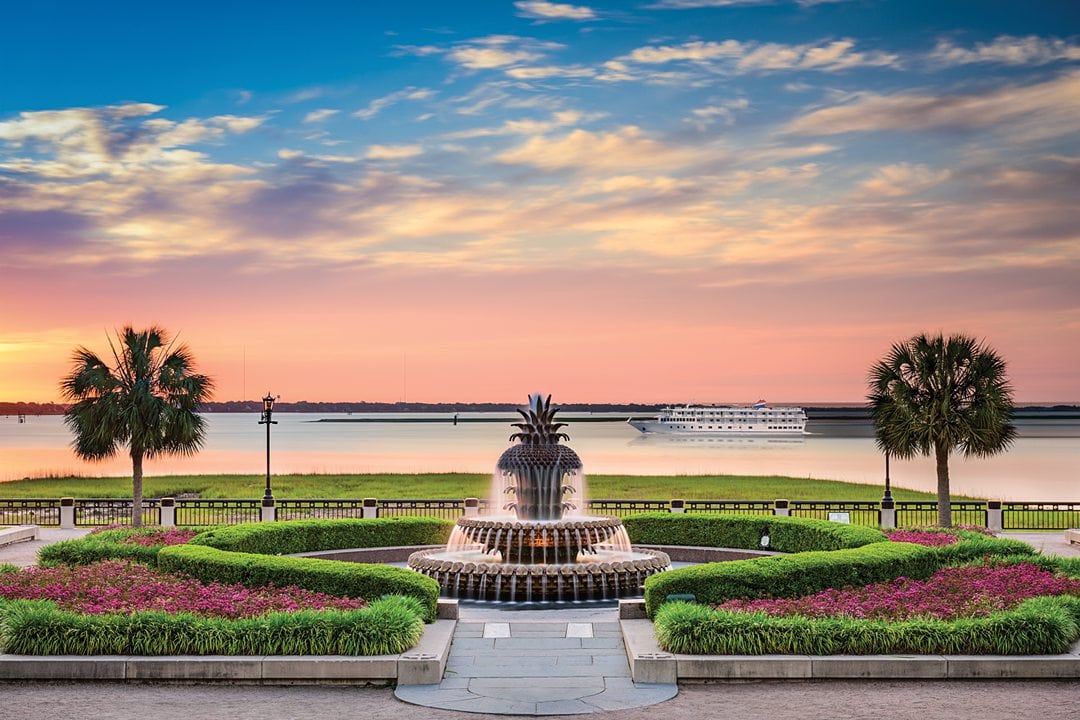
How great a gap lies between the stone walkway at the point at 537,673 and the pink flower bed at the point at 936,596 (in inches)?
83.4

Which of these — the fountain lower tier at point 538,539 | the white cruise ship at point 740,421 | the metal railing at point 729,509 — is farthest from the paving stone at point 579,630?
the white cruise ship at point 740,421

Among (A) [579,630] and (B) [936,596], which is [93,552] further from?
(B) [936,596]

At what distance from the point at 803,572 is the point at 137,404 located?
873 inches

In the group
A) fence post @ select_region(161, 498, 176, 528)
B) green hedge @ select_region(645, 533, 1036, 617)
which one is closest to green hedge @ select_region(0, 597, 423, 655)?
green hedge @ select_region(645, 533, 1036, 617)

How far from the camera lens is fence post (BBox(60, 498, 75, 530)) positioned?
35.3 metres

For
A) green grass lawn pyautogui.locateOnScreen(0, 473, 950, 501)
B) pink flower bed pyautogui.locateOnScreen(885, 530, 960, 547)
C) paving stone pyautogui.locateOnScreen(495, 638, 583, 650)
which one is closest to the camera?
paving stone pyautogui.locateOnScreen(495, 638, 583, 650)

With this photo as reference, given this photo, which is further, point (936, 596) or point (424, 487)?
point (424, 487)

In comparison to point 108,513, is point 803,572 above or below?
above

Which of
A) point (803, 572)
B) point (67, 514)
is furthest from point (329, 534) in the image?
point (67, 514)

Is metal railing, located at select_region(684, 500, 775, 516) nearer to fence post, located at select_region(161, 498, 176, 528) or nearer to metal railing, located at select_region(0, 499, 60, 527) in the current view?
fence post, located at select_region(161, 498, 176, 528)

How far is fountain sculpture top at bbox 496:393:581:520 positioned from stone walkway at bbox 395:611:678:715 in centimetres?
524

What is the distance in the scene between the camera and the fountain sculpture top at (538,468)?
22.2 meters

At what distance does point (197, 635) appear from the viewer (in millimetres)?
13469

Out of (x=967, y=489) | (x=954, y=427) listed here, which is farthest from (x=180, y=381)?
(x=967, y=489)
